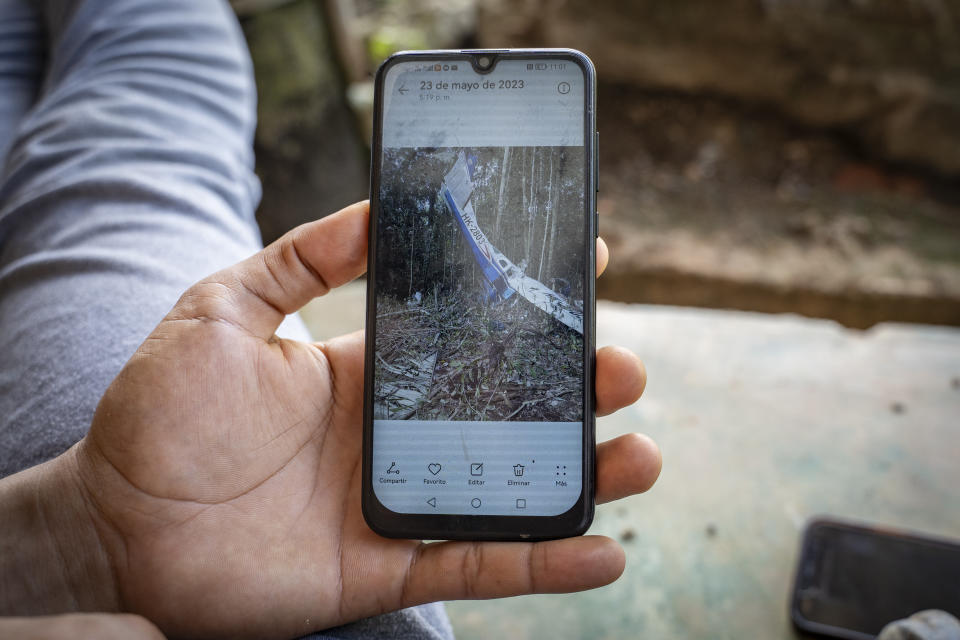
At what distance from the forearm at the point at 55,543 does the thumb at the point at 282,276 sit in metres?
0.19

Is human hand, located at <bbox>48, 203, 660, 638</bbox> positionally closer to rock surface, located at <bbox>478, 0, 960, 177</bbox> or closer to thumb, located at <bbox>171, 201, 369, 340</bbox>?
thumb, located at <bbox>171, 201, 369, 340</bbox>

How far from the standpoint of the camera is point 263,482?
67cm

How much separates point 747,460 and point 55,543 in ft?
3.34

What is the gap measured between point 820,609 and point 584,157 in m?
0.72

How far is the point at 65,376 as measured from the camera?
0.76 m

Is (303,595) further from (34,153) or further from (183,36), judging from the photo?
(183,36)

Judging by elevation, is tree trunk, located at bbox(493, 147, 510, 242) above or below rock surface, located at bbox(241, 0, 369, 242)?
above

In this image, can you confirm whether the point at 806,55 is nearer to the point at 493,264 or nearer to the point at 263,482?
the point at 493,264

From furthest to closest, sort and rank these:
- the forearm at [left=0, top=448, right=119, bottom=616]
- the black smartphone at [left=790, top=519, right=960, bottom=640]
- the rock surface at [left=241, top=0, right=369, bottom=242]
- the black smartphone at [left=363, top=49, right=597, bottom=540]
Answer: the rock surface at [left=241, top=0, right=369, bottom=242] → the black smartphone at [left=790, top=519, right=960, bottom=640] → the black smartphone at [left=363, top=49, right=597, bottom=540] → the forearm at [left=0, top=448, right=119, bottom=616]

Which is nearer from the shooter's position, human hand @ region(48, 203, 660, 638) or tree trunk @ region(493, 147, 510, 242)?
human hand @ region(48, 203, 660, 638)

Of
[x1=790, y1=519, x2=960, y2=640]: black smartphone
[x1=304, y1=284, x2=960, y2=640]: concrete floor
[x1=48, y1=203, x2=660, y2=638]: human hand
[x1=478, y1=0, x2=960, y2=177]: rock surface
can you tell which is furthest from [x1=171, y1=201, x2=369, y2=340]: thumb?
[x1=478, y1=0, x2=960, y2=177]: rock surface

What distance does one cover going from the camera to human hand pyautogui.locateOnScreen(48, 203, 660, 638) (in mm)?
619

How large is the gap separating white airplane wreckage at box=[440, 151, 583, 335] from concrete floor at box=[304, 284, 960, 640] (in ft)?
1.59

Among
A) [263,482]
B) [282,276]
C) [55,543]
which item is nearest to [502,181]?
[282,276]
